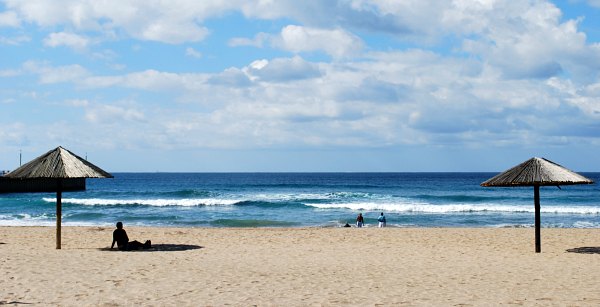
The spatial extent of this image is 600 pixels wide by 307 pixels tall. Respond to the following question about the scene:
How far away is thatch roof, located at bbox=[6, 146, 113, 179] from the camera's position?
542 inches

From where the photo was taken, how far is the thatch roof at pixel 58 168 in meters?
13.8

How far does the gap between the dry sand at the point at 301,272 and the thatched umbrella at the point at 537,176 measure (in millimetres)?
1726

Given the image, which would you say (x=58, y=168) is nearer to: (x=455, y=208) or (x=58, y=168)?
(x=58, y=168)

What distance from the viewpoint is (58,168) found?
45.7 feet

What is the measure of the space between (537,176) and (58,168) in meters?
11.0

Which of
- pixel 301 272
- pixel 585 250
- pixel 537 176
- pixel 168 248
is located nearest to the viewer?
pixel 301 272

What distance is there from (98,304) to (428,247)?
33.1ft

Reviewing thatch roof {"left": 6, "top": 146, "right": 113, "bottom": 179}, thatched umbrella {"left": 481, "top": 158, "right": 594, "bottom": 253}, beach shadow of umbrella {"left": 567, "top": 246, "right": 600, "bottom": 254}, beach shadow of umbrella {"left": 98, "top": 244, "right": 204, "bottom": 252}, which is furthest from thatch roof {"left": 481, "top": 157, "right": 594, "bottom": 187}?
thatch roof {"left": 6, "top": 146, "right": 113, "bottom": 179}

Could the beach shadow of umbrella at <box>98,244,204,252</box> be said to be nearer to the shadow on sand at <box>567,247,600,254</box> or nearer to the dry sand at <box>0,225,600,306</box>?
the dry sand at <box>0,225,600,306</box>

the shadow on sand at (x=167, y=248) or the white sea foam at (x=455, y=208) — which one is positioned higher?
the shadow on sand at (x=167, y=248)

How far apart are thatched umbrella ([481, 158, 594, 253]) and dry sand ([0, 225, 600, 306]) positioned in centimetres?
173

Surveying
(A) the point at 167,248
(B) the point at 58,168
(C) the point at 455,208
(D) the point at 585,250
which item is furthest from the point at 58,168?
(C) the point at 455,208

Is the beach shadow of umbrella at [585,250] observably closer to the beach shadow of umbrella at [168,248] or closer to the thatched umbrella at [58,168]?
the beach shadow of umbrella at [168,248]

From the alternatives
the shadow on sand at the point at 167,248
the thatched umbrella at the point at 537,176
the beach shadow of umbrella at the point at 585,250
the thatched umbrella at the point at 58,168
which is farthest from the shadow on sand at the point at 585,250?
the thatched umbrella at the point at 58,168
